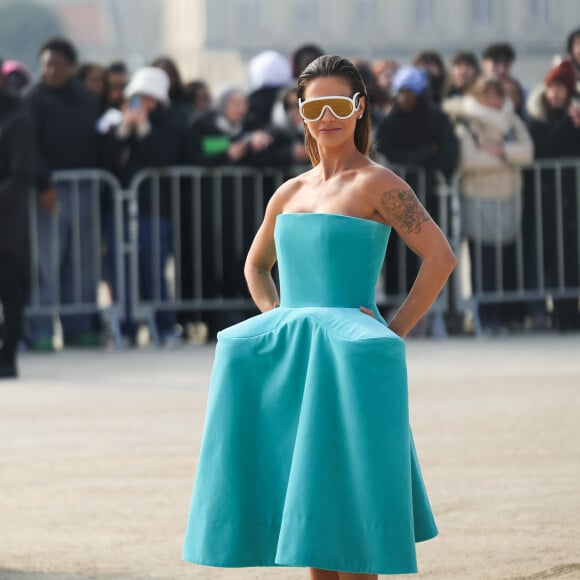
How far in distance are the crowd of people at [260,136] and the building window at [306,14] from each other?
8651 cm

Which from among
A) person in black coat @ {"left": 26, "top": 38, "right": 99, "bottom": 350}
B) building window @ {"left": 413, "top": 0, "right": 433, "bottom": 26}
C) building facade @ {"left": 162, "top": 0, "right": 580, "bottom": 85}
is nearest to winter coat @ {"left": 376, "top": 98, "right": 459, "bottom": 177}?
person in black coat @ {"left": 26, "top": 38, "right": 99, "bottom": 350}

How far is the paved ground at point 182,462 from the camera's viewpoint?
6.30m

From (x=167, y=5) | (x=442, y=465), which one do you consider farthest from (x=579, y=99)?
(x=167, y=5)

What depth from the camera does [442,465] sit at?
8.35 metres

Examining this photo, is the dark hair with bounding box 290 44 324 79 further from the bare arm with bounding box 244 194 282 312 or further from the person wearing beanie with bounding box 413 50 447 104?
the bare arm with bounding box 244 194 282 312

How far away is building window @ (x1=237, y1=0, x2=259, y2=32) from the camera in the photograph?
101500 millimetres

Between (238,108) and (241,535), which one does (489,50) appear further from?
(241,535)

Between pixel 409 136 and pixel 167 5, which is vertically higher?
pixel 167 5

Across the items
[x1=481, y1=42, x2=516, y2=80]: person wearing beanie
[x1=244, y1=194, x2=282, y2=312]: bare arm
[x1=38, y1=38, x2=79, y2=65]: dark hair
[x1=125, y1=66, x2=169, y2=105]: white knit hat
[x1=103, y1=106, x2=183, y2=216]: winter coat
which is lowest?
[x1=244, y1=194, x2=282, y2=312]: bare arm

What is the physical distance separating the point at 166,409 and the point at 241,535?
5838 mm

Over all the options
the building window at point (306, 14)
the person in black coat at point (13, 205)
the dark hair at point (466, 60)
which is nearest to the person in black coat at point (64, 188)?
the person in black coat at point (13, 205)

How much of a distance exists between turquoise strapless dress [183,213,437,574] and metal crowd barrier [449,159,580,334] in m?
10.1

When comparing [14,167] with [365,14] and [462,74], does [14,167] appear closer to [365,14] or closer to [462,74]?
[462,74]

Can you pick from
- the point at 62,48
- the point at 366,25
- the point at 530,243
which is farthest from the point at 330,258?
the point at 366,25
